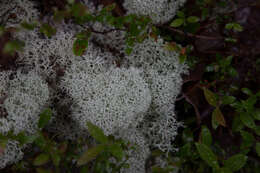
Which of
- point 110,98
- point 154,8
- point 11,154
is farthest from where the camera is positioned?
point 154,8

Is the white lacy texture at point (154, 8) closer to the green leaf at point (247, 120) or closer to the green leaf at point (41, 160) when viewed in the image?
the green leaf at point (247, 120)

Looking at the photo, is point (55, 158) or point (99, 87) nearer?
point (55, 158)

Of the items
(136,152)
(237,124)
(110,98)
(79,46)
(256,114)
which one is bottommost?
(136,152)

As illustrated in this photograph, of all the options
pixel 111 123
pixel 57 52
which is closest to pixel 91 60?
pixel 57 52

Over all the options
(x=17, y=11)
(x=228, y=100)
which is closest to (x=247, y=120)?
(x=228, y=100)

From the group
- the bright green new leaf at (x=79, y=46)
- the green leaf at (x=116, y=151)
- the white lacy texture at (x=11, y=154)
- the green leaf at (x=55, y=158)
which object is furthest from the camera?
the bright green new leaf at (x=79, y=46)

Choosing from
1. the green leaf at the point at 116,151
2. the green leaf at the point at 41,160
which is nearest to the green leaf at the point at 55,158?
the green leaf at the point at 41,160

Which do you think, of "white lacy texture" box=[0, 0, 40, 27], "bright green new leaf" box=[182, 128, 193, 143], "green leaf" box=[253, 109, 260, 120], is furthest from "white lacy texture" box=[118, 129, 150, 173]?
"white lacy texture" box=[0, 0, 40, 27]

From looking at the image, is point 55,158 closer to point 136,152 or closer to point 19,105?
point 19,105
